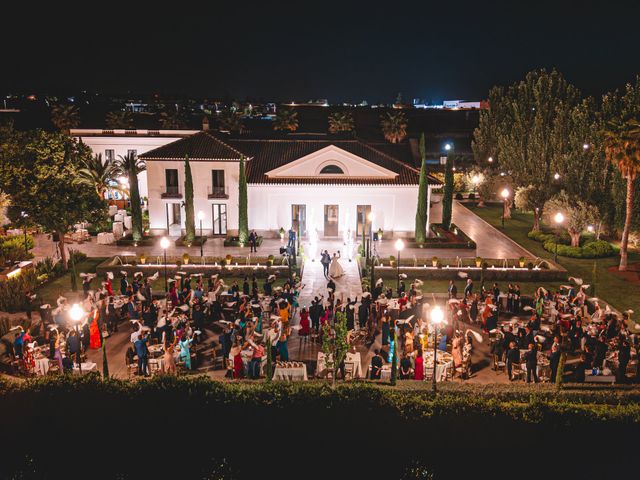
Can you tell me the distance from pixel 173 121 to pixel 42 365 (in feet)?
159

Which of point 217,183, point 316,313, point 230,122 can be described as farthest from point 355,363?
point 230,122

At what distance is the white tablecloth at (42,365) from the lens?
15.1 meters

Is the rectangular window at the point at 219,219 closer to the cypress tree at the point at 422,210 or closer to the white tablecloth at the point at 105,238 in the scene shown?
the white tablecloth at the point at 105,238

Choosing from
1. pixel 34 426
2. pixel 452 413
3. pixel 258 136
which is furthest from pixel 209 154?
pixel 452 413

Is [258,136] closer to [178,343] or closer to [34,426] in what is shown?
[178,343]

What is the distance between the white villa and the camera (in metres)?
34.7

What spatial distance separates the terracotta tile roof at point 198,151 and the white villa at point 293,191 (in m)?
0.07

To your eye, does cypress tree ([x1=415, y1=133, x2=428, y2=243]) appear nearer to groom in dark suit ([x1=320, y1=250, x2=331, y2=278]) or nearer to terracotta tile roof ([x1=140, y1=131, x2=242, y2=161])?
groom in dark suit ([x1=320, y1=250, x2=331, y2=278])

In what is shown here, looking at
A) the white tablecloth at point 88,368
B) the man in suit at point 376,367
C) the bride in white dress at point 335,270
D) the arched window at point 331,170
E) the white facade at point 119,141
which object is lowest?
the white tablecloth at point 88,368

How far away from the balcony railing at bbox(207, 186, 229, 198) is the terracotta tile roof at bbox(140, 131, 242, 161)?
197 centimetres

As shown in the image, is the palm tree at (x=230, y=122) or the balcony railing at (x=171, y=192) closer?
the balcony railing at (x=171, y=192)

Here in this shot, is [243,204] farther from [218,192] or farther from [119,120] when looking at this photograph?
[119,120]

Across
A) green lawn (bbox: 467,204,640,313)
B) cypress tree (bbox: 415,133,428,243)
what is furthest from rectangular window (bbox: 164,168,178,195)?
green lawn (bbox: 467,204,640,313)

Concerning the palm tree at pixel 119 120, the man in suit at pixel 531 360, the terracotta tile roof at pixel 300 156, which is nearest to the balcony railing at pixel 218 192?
the terracotta tile roof at pixel 300 156
